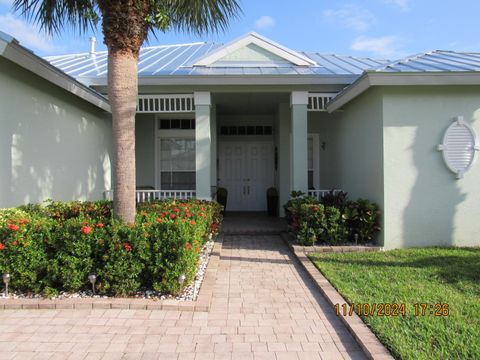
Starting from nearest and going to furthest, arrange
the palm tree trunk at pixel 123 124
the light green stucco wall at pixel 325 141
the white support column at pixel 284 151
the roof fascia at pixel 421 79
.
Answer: the palm tree trunk at pixel 123 124 < the roof fascia at pixel 421 79 < the light green stucco wall at pixel 325 141 < the white support column at pixel 284 151

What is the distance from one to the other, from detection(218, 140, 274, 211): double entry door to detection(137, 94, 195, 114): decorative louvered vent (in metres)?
3.69

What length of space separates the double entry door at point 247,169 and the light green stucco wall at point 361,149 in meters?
3.09

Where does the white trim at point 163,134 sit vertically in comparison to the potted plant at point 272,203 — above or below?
above

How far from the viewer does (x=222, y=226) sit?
9797 mm

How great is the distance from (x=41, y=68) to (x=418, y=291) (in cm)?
642

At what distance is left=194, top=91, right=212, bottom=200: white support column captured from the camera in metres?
8.84

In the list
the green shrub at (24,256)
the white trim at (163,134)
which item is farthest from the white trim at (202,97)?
the green shrub at (24,256)

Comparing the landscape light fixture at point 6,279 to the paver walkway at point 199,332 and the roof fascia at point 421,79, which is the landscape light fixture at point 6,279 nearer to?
the paver walkway at point 199,332

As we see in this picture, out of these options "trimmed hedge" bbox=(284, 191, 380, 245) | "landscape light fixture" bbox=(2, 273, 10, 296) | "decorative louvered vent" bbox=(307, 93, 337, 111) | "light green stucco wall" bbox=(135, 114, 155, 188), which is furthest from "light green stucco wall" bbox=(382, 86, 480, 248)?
"light green stucco wall" bbox=(135, 114, 155, 188)

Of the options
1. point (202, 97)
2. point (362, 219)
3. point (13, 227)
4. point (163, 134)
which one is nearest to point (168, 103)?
point (202, 97)

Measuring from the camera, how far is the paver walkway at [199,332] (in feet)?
11.0

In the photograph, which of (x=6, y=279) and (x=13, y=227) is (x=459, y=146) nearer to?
(x=13, y=227)

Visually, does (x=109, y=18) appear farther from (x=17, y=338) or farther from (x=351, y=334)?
(x=351, y=334)

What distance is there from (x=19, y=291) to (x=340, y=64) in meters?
9.53
